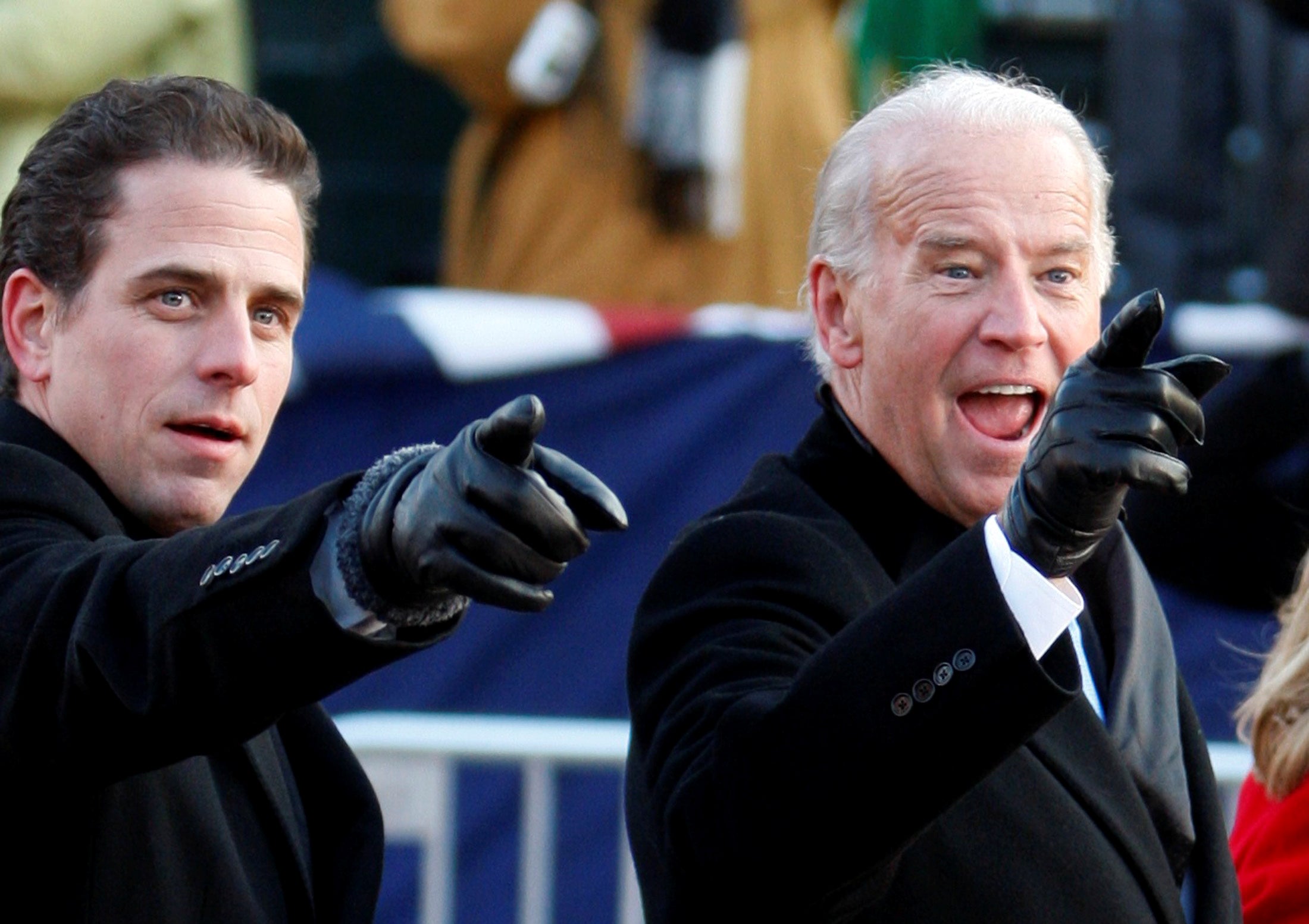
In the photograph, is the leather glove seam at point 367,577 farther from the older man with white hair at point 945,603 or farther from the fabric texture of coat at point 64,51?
the fabric texture of coat at point 64,51

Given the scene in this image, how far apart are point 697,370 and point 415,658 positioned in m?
0.91

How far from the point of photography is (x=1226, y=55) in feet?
18.9

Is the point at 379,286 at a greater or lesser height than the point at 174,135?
lesser

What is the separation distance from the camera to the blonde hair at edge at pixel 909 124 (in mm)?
2369

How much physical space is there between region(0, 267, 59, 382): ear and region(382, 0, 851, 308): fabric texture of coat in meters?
3.88

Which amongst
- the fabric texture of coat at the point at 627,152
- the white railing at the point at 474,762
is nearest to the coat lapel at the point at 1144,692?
the white railing at the point at 474,762

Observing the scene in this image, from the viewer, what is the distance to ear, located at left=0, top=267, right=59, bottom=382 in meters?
2.23

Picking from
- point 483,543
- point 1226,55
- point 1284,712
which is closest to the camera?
point 483,543

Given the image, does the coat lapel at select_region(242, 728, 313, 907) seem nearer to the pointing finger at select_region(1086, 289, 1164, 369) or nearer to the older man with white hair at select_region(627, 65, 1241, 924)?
the older man with white hair at select_region(627, 65, 1241, 924)

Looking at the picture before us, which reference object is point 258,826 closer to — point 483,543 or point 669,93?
point 483,543

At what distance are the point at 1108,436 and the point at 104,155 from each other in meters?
1.11

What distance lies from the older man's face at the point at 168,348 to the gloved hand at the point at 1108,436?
0.86 metres

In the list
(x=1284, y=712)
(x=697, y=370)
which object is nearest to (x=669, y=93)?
(x=697, y=370)

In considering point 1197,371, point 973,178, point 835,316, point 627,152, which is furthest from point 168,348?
point 627,152
